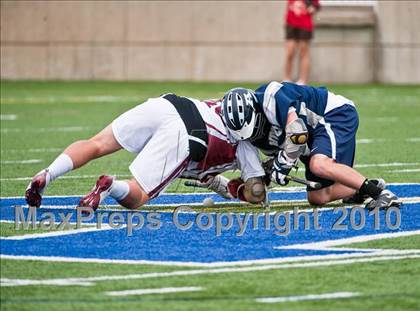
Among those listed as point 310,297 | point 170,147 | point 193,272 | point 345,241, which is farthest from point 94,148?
point 310,297

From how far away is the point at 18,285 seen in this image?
20.2 feet

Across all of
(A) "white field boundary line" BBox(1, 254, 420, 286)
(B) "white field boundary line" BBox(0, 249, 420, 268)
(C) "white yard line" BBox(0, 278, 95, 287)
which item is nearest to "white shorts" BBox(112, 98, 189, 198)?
(B) "white field boundary line" BBox(0, 249, 420, 268)

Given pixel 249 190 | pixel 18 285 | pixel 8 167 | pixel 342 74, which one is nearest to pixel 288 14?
pixel 342 74

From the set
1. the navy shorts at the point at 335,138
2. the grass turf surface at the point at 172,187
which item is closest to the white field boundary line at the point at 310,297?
the grass turf surface at the point at 172,187

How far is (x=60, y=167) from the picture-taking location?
8.53 metres

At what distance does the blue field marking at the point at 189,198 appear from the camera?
9094mm

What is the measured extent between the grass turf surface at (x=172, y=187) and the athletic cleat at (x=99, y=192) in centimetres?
61

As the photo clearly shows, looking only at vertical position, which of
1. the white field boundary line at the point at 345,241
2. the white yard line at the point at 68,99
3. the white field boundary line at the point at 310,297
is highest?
the white field boundary line at the point at 310,297

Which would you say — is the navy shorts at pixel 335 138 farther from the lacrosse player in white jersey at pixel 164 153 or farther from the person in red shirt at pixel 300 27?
the person in red shirt at pixel 300 27

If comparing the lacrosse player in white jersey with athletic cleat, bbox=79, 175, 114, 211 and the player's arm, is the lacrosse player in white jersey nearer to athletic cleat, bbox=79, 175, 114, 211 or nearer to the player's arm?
athletic cleat, bbox=79, 175, 114, 211

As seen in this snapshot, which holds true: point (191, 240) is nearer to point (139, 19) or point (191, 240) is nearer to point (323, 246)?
point (323, 246)

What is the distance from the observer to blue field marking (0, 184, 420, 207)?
909 centimetres

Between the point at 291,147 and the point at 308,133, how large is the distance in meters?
0.24

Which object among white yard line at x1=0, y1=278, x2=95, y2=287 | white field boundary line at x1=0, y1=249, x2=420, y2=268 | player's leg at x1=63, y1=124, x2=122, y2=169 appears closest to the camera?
white yard line at x1=0, y1=278, x2=95, y2=287
